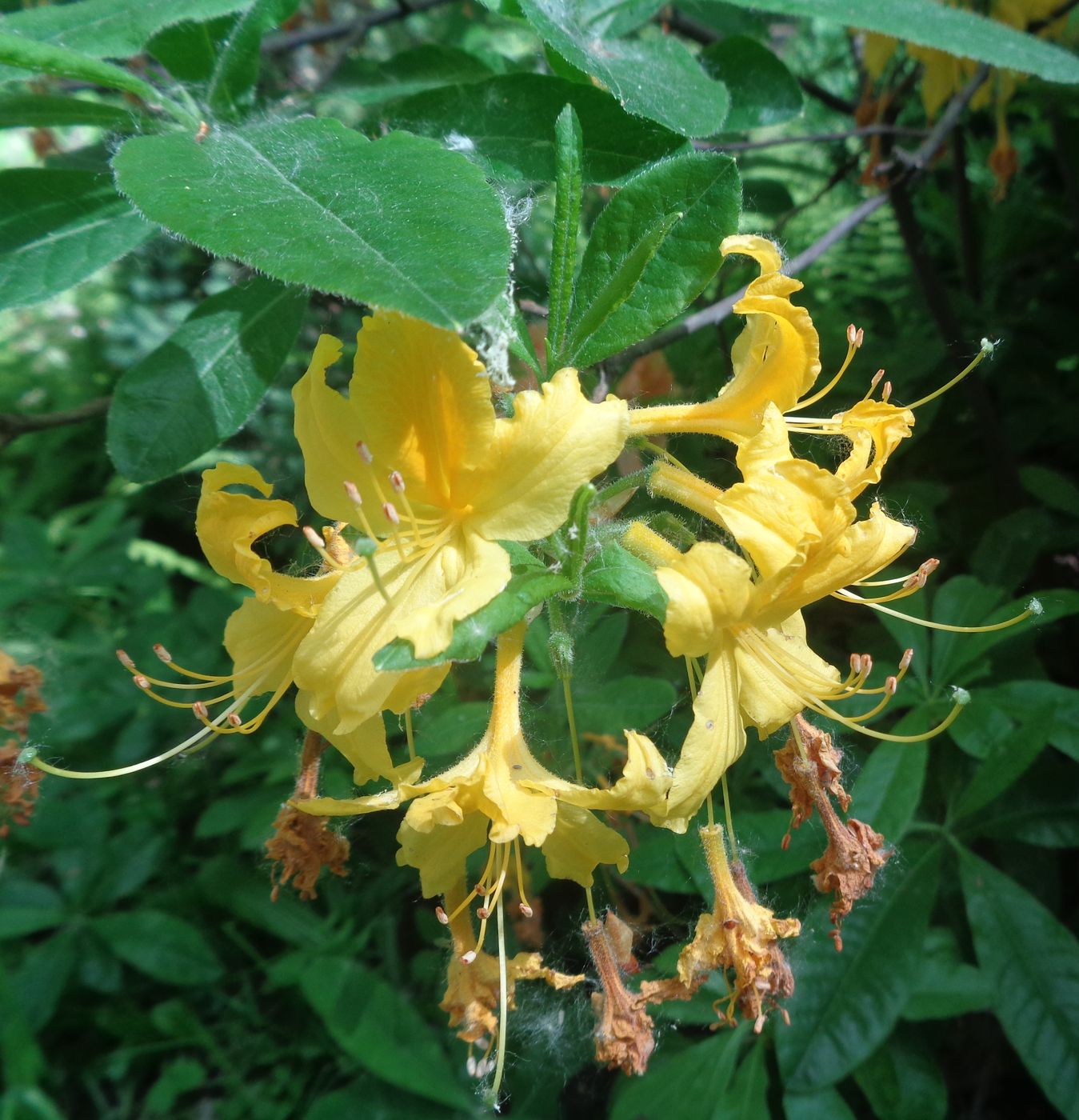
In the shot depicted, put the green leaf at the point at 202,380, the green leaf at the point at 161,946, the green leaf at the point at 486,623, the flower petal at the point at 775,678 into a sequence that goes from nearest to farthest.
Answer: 1. the green leaf at the point at 486,623
2. the flower petal at the point at 775,678
3. the green leaf at the point at 202,380
4. the green leaf at the point at 161,946

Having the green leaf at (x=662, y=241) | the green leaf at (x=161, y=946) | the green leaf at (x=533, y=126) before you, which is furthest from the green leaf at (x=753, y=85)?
the green leaf at (x=161, y=946)

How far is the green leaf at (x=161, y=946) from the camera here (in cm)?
220

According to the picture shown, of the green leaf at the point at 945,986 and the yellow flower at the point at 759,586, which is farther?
the green leaf at the point at 945,986

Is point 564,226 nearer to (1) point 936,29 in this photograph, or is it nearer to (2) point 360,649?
(2) point 360,649

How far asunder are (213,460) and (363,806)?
2256mm

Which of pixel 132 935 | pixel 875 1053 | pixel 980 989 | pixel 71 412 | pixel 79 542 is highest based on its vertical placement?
pixel 71 412

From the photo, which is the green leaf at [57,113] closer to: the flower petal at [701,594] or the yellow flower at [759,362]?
the yellow flower at [759,362]

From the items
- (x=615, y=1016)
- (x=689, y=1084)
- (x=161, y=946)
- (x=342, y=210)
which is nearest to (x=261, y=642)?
(x=342, y=210)

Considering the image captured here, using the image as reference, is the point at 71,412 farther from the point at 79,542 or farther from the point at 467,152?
the point at 79,542

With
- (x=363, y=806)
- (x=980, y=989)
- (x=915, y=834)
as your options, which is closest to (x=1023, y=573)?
(x=915, y=834)

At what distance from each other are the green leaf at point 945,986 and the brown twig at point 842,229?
41.3 inches

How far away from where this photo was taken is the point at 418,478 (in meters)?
0.88

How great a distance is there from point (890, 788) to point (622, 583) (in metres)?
0.78

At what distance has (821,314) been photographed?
215cm
